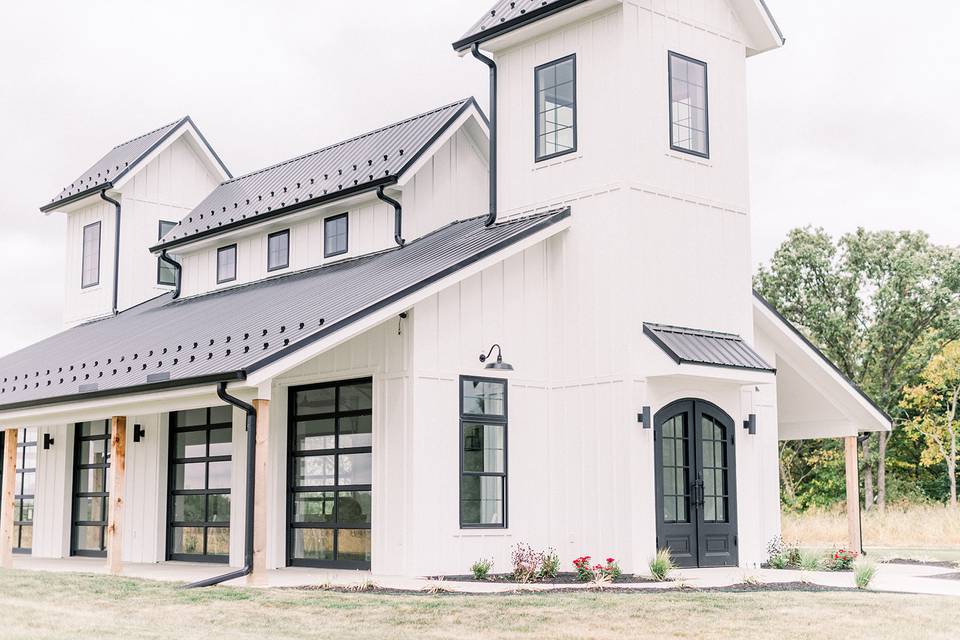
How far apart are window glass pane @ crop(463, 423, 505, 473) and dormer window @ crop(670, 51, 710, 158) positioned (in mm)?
4900

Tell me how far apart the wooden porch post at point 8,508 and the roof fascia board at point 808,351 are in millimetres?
11820

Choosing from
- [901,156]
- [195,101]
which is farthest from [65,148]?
[901,156]

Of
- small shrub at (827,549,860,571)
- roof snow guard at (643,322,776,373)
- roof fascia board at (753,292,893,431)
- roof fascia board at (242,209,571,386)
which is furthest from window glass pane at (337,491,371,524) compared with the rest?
roof fascia board at (753,292,893,431)

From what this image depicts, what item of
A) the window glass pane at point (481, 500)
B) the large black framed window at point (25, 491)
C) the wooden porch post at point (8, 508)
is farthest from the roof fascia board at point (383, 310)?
the large black framed window at point (25, 491)

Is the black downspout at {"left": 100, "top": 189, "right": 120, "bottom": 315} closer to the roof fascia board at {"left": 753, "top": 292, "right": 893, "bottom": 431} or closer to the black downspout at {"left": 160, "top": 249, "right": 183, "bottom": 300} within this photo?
the black downspout at {"left": 160, "top": 249, "right": 183, "bottom": 300}

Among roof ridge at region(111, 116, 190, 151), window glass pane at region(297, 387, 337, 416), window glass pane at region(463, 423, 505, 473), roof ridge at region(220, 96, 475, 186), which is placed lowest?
window glass pane at region(463, 423, 505, 473)

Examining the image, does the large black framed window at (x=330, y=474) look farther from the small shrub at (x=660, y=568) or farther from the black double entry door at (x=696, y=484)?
the black double entry door at (x=696, y=484)

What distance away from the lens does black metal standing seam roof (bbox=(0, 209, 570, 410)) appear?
46.4 feet

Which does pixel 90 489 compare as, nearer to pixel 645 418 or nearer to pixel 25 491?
pixel 25 491

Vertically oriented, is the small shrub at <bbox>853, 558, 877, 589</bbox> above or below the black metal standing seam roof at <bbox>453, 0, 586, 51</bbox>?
below

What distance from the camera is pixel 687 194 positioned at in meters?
16.7

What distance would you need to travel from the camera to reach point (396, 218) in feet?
60.3

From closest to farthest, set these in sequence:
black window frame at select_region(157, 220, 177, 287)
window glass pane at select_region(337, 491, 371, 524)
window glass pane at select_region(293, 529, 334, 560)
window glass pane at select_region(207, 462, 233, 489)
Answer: window glass pane at select_region(337, 491, 371, 524)
window glass pane at select_region(293, 529, 334, 560)
window glass pane at select_region(207, 462, 233, 489)
black window frame at select_region(157, 220, 177, 287)

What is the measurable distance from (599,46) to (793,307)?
23.0 m
